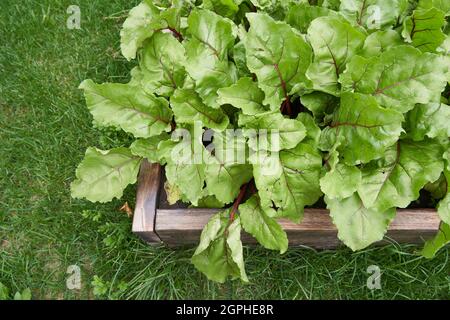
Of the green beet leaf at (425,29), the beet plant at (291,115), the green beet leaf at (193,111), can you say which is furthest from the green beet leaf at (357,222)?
the green beet leaf at (425,29)

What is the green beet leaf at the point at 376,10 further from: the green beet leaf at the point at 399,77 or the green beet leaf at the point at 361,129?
the green beet leaf at the point at 361,129

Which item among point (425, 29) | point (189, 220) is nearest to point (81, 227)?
point (189, 220)

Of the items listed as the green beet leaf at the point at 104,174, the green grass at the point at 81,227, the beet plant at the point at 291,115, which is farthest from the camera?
the green grass at the point at 81,227

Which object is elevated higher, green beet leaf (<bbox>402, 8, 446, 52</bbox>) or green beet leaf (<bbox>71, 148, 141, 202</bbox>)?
green beet leaf (<bbox>402, 8, 446, 52</bbox>)

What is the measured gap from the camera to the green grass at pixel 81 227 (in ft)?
7.84

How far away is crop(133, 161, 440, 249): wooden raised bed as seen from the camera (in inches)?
79.0

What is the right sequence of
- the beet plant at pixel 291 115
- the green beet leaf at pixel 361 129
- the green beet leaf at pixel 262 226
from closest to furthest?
the green beet leaf at pixel 361 129, the beet plant at pixel 291 115, the green beet leaf at pixel 262 226

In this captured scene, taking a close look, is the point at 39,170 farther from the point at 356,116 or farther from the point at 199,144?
the point at 356,116

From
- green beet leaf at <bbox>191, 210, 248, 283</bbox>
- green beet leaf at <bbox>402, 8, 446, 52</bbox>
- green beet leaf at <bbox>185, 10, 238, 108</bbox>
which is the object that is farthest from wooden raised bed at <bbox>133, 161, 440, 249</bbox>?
green beet leaf at <bbox>402, 8, 446, 52</bbox>

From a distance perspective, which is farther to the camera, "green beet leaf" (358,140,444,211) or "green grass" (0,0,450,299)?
"green grass" (0,0,450,299)

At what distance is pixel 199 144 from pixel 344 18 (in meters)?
0.74

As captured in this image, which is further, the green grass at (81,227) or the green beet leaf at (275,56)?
the green grass at (81,227)

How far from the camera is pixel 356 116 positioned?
5.60 ft

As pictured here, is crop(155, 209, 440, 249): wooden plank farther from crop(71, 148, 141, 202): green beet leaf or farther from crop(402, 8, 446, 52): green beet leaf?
crop(402, 8, 446, 52): green beet leaf
